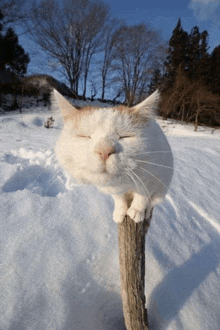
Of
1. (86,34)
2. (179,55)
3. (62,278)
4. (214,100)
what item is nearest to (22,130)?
(86,34)

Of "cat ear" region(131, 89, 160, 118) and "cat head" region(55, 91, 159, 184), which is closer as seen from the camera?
"cat head" region(55, 91, 159, 184)

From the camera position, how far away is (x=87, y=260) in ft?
4.45

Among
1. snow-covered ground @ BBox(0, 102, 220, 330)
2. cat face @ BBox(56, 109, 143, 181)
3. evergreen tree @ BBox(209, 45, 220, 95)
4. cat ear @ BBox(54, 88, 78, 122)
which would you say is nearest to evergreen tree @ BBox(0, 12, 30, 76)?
snow-covered ground @ BBox(0, 102, 220, 330)

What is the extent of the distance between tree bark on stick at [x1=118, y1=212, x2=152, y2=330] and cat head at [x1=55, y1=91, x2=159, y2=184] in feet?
1.59

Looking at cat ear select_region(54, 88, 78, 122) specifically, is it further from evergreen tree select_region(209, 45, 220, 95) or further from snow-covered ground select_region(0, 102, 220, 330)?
evergreen tree select_region(209, 45, 220, 95)

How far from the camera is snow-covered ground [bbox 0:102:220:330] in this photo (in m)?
1.11

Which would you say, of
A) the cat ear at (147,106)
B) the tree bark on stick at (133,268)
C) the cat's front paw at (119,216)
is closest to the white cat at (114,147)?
the cat ear at (147,106)

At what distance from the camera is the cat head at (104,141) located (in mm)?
423

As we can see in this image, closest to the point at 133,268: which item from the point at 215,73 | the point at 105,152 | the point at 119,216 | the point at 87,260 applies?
the point at 119,216

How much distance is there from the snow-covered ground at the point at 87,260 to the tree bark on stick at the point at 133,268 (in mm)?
283

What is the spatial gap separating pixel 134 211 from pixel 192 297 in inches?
46.8

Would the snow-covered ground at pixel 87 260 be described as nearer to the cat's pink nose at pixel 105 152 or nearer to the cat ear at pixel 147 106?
the cat ear at pixel 147 106

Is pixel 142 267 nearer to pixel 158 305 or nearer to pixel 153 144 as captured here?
pixel 158 305

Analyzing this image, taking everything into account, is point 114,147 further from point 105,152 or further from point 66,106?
point 66,106
